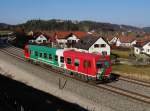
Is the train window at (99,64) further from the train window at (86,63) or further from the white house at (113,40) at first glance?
the white house at (113,40)

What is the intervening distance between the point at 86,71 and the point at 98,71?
125 centimetres

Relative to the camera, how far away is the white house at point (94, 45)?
64250mm

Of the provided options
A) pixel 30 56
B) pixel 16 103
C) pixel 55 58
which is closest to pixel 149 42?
pixel 30 56

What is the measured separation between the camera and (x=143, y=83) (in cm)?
2958

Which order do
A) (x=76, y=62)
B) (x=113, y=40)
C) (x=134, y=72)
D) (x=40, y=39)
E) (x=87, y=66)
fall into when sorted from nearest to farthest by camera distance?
(x=87, y=66) < (x=76, y=62) < (x=134, y=72) < (x=40, y=39) < (x=113, y=40)

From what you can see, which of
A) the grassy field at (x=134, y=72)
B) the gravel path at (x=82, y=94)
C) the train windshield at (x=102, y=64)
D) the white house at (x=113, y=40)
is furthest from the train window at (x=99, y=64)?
the white house at (x=113, y=40)

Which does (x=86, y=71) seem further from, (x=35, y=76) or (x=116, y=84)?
(x=35, y=76)

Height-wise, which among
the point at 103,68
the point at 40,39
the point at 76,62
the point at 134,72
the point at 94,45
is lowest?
the point at 134,72

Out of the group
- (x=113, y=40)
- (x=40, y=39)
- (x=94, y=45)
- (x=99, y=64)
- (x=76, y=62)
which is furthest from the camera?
(x=113, y=40)

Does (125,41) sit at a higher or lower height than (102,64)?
lower

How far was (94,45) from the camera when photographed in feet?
214

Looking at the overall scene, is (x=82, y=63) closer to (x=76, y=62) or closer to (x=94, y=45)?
(x=76, y=62)

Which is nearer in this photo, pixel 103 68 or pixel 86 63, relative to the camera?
pixel 103 68

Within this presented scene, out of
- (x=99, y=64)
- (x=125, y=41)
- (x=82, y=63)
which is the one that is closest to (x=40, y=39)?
(x=125, y=41)
